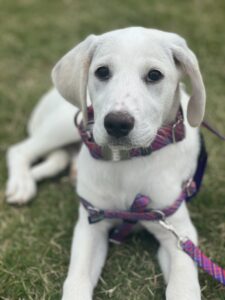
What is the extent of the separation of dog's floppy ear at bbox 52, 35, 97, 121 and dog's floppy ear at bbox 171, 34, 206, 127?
48 cm

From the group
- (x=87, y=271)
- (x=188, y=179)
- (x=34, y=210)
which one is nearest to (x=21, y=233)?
(x=34, y=210)

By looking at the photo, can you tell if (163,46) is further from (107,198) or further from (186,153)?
(107,198)

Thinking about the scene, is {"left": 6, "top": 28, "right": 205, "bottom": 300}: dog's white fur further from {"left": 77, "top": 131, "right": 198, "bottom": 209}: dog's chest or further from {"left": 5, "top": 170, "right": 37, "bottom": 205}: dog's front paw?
{"left": 5, "top": 170, "right": 37, "bottom": 205}: dog's front paw

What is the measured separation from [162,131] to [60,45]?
12.9 ft

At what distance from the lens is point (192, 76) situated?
3010mm

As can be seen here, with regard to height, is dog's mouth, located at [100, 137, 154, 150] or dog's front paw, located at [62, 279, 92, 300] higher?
dog's mouth, located at [100, 137, 154, 150]

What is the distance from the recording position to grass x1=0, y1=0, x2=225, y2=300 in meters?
3.42

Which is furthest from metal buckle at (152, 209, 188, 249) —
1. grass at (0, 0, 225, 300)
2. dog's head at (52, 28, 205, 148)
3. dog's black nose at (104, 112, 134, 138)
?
dog's black nose at (104, 112, 134, 138)

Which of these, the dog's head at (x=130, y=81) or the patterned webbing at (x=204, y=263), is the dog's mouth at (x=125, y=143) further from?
the patterned webbing at (x=204, y=263)

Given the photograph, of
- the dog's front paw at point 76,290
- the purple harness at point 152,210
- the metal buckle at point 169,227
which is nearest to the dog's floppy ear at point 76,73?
the purple harness at point 152,210

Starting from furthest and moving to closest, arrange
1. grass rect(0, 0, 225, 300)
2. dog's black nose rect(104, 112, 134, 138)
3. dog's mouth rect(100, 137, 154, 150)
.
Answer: grass rect(0, 0, 225, 300) → dog's mouth rect(100, 137, 154, 150) → dog's black nose rect(104, 112, 134, 138)

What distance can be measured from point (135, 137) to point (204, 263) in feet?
3.03

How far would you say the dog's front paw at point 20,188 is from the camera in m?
4.23

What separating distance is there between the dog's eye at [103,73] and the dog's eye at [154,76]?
222 mm
